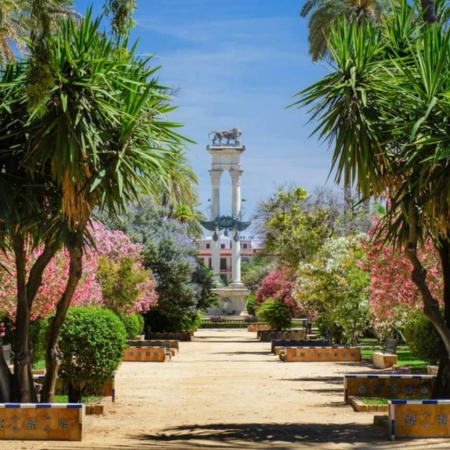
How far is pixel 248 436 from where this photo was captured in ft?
45.8

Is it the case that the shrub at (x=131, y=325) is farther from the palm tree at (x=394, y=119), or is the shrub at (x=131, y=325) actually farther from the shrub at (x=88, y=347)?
the palm tree at (x=394, y=119)

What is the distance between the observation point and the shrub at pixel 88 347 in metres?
16.6

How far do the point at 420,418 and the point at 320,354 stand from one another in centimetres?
2007

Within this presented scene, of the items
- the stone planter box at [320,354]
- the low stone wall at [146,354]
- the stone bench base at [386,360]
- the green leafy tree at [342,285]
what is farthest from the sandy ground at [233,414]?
the green leafy tree at [342,285]

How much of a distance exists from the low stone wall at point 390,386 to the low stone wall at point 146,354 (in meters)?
16.7

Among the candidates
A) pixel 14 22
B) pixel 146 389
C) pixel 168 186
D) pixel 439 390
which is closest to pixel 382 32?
pixel 168 186

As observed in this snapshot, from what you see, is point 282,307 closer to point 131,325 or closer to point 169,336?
point 169,336

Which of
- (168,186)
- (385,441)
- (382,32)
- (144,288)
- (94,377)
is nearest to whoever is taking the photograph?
(385,441)

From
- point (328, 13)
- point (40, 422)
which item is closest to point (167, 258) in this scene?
point (328, 13)

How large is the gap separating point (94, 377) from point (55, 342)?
220 cm

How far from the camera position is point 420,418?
13.5 m

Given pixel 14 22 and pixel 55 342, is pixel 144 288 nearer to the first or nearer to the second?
pixel 14 22

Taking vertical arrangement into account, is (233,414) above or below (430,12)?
below

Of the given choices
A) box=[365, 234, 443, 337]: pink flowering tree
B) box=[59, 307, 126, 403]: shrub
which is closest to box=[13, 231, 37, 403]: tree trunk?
box=[59, 307, 126, 403]: shrub
